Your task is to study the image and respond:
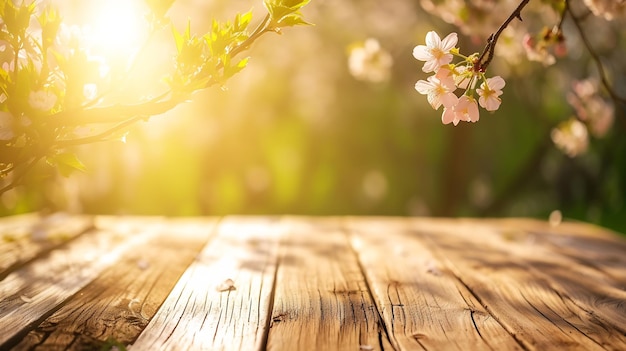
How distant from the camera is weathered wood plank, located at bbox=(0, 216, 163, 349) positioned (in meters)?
1.59

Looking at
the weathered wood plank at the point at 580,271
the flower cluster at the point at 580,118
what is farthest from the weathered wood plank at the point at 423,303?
the flower cluster at the point at 580,118

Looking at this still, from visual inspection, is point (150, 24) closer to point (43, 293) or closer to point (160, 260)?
point (43, 293)

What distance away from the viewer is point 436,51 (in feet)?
5.24

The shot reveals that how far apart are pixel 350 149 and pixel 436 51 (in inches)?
307

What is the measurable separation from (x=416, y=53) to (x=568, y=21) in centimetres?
548

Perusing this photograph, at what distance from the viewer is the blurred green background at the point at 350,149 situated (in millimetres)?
7848

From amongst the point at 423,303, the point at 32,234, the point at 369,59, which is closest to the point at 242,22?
the point at 423,303

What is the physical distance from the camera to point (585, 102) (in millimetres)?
4027

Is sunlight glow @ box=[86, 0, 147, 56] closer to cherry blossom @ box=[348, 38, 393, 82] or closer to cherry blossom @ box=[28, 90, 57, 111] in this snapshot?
cherry blossom @ box=[28, 90, 57, 111]

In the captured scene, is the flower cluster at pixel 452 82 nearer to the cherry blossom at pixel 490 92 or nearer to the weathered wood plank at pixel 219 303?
the cherry blossom at pixel 490 92

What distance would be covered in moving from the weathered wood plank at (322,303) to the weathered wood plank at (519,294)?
33 cm

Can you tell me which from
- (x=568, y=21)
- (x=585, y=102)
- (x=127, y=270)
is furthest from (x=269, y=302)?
(x=568, y=21)

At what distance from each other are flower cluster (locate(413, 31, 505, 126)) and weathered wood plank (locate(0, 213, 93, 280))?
1.39m

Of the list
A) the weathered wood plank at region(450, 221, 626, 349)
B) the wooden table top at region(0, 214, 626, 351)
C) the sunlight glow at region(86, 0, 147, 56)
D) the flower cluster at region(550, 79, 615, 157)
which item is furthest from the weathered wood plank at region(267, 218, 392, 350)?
the flower cluster at region(550, 79, 615, 157)
